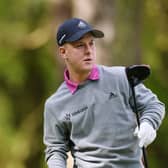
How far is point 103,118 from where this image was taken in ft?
15.6

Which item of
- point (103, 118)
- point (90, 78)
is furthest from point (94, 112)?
point (90, 78)

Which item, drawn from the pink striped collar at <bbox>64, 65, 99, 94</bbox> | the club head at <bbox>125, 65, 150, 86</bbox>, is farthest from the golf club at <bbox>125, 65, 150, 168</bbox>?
the pink striped collar at <bbox>64, 65, 99, 94</bbox>

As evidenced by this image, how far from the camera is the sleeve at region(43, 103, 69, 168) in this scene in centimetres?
495

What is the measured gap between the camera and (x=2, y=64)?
40.4ft

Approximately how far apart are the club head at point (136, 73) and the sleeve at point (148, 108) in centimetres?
6

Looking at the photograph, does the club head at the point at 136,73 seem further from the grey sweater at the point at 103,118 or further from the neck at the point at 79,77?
the neck at the point at 79,77

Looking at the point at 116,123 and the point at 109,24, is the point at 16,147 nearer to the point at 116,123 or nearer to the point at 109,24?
the point at 109,24

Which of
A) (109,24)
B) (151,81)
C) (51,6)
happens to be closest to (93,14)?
(109,24)

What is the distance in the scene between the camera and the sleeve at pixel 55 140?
195 inches

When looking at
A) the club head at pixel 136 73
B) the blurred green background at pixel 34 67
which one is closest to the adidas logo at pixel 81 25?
the club head at pixel 136 73

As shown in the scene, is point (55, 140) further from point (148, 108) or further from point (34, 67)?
point (34, 67)

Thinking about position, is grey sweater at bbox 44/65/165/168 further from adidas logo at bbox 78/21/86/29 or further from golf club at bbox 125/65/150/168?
adidas logo at bbox 78/21/86/29

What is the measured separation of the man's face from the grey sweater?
92 mm

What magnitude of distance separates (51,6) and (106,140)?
647 centimetres
